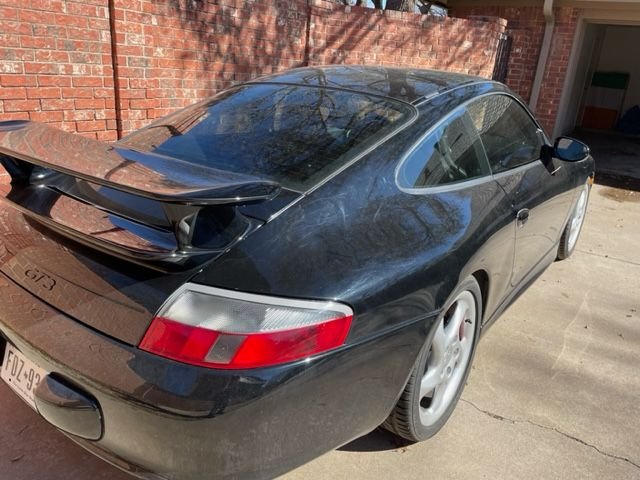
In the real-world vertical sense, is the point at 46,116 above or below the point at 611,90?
above

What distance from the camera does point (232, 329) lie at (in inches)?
55.2

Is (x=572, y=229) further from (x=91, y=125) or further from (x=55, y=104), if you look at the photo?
(x=55, y=104)

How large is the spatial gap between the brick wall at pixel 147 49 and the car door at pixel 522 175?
2985 millimetres

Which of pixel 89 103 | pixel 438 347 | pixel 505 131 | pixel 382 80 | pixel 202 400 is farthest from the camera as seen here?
pixel 89 103

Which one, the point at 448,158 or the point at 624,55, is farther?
the point at 624,55

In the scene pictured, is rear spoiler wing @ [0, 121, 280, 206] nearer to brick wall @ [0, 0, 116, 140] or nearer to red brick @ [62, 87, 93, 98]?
brick wall @ [0, 0, 116, 140]

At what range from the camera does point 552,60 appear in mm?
9031

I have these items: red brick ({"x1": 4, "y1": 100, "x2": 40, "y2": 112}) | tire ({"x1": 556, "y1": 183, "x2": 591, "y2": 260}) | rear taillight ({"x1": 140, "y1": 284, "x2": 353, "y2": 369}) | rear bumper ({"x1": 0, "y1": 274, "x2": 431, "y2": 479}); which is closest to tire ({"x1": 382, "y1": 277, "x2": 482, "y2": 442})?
rear bumper ({"x1": 0, "y1": 274, "x2": 431, "y2": 479})

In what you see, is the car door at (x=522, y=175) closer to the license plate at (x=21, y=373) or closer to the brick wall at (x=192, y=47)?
the license plate at (x=21, y=373)

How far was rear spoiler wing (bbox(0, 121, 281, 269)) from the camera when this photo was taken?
143 centimetres

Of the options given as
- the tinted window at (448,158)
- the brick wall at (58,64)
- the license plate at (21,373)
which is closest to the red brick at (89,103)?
the brick wall at (58,64)

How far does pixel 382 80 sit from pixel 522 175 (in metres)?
0.91

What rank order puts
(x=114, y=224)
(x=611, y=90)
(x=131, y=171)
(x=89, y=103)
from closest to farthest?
(x=131, y=171) → (x=114, y=224) → (x=89, y=103) → (x=611, y=90)

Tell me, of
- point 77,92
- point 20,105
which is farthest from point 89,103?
point 20,105
